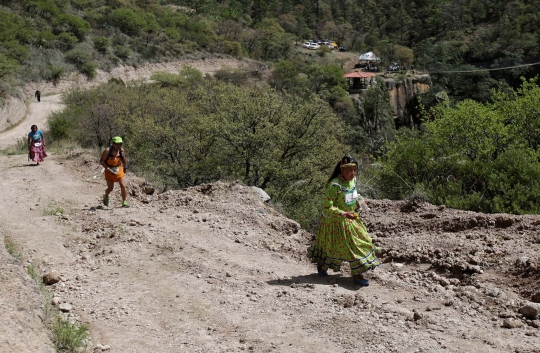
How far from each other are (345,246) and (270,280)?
0.93 m

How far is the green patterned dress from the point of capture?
522cm

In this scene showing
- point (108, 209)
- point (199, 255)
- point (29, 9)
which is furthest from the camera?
point (29, 9)

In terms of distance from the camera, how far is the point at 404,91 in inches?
2530

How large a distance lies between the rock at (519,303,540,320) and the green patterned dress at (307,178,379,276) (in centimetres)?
144

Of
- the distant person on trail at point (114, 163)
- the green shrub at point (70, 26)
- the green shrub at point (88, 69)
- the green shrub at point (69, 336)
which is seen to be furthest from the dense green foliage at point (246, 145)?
the green shrub at point (70, 26)

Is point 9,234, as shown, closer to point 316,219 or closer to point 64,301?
point 64,301

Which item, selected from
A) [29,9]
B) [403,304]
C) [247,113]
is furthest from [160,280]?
[29,9]

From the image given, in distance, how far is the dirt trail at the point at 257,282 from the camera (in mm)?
4137

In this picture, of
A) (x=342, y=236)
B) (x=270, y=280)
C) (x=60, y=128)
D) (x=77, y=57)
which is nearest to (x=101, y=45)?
(x=77, y=57)

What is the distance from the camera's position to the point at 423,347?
3918 millimetres

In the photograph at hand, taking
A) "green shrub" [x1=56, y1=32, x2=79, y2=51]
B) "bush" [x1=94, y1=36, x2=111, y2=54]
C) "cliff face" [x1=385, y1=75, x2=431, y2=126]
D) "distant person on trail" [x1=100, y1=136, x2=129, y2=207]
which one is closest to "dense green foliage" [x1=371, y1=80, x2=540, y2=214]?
"distant person on trail" [x1=100, y1=136, x2=129, y2=207]

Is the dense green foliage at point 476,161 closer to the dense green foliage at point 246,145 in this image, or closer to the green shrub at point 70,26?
the dense green foliage at point 246,145

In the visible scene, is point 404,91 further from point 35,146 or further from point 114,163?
point 114,163

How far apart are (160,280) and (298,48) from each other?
79.9m
